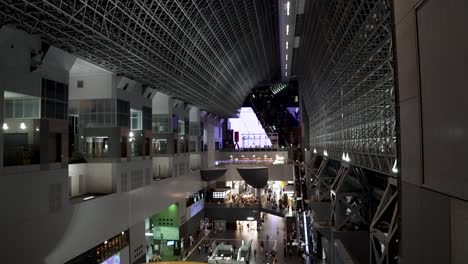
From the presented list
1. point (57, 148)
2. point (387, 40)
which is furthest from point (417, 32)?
point (57, 148)

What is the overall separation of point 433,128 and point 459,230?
6.66 feet

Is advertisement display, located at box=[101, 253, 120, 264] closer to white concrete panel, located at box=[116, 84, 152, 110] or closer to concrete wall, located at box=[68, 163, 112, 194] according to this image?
concrete wall, located at box=[68, 163, 112, 194]

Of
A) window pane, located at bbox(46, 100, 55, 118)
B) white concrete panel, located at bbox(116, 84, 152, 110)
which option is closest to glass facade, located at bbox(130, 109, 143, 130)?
white concrete panel, located at bbox(116, 84, 152, 110)

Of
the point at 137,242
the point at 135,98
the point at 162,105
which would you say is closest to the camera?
the point at 137,242

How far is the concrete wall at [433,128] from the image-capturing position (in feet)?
20.2

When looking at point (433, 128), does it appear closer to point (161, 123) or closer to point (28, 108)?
point (28, 108)

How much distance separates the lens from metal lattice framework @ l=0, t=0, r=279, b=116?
15.5 meters

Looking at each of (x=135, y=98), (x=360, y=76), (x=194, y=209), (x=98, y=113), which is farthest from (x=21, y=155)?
(x=194, y=209)

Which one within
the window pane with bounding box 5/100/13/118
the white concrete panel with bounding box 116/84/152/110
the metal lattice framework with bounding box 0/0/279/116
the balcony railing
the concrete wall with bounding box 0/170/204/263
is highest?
the metal lattice framework with bounding box 0/0/279/116

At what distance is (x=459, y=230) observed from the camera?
21.6 feet

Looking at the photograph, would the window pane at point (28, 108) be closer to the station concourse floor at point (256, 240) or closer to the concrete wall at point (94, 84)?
the concrete wall at point (94, 84)

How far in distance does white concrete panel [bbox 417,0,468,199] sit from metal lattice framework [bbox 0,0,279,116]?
13178mm

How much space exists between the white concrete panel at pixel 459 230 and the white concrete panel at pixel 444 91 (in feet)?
1.10

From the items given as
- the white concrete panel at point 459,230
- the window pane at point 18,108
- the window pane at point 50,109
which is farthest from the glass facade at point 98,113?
the white concrete panel at point 459,230
